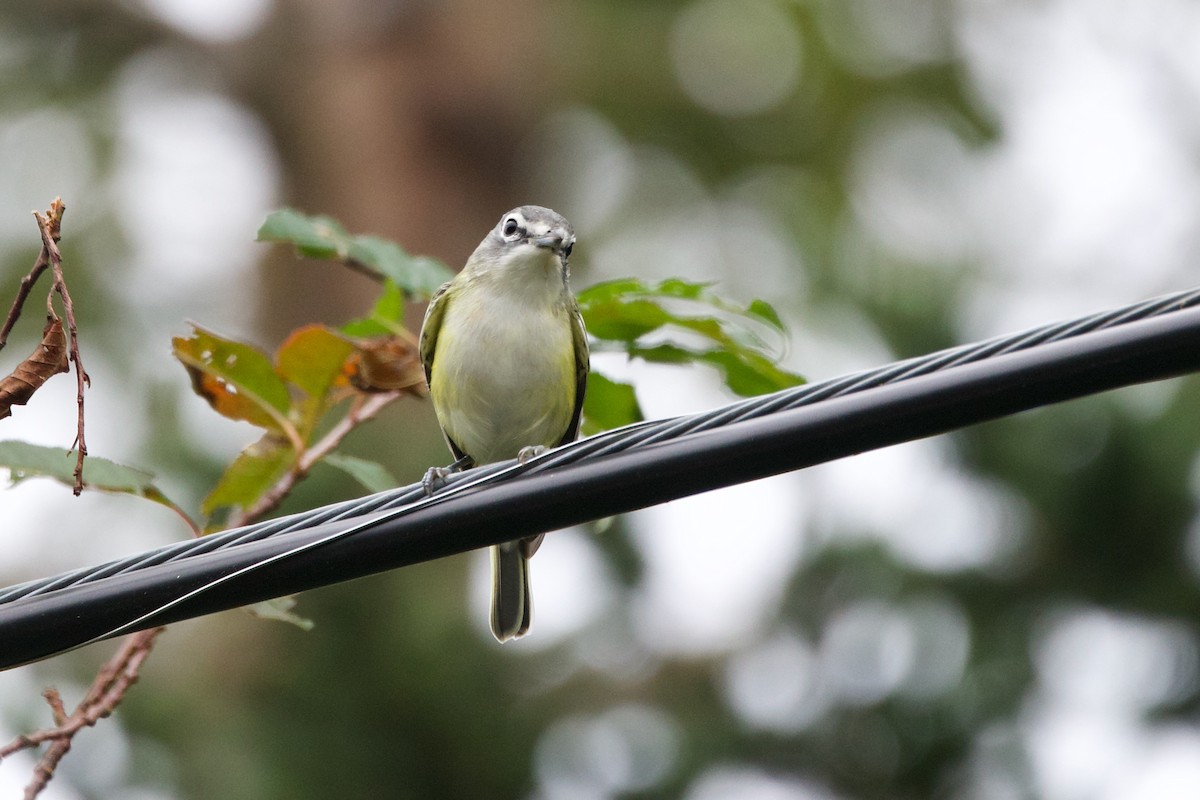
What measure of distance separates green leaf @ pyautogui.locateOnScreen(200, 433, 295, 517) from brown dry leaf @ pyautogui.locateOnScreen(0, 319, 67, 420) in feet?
3.45

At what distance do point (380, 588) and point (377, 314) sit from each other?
3.98m

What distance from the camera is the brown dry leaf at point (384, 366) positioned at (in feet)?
13.6

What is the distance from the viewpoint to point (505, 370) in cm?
543

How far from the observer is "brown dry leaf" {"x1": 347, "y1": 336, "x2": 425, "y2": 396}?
4137mm

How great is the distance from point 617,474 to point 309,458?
1495mm

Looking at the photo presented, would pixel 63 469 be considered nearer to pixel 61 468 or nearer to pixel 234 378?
pixel 61 468

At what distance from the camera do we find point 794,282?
13.2m

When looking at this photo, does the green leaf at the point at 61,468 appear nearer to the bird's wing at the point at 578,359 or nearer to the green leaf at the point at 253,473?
the green leaf at the point at 253,473

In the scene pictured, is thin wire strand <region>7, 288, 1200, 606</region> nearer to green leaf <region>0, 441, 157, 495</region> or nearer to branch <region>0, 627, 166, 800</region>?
branch <region>0, 627, 166, 800</region>

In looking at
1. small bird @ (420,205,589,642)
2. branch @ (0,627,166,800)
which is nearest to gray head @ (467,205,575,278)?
small bird @ (420,205,589,642)

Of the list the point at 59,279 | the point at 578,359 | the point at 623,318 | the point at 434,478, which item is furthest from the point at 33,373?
the point at 578,359

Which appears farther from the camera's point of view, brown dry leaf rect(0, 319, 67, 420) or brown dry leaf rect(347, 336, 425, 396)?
brown dry leaf rect(347, 336, 425, 396)

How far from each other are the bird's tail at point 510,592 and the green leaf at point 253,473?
6.47 ft

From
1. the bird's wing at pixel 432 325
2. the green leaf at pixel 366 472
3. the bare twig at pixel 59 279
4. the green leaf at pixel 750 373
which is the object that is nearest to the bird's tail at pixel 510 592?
the bird's wing at pixel 432 325
